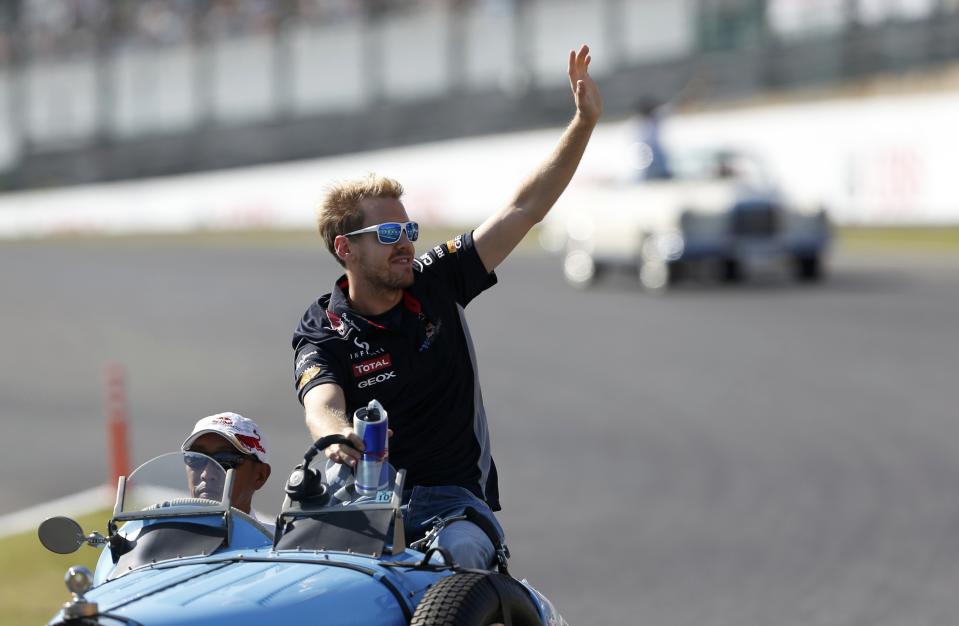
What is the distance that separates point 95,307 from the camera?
2272 centimetres

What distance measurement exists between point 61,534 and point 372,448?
99 centimetres

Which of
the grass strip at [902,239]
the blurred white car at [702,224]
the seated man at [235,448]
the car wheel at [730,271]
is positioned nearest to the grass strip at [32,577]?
the seated man at [235,448]

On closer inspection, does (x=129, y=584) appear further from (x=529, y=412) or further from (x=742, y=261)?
(x=742, y=261)

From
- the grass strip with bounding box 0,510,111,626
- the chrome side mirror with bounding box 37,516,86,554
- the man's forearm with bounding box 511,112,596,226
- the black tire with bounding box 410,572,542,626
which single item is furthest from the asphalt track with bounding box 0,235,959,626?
the chrome side mirror with bounding box 37,516,86,554

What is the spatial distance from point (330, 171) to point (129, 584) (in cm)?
2772

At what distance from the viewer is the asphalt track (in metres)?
8.58

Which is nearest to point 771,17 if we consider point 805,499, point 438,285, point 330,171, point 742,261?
point 742,261

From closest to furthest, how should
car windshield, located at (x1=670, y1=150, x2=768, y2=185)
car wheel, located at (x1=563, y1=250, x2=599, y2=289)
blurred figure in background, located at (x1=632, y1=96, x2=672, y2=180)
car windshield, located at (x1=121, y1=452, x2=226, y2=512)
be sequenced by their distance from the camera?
car windshield, located at (x1=121, y1=452, x2=226, y2=512), car windshield, located at (x1=670, y1=150, x2=768, y2=185), blurred figure in background, located at (x1=632, y1=96, x2=672, y2=180), car wheel, located at (x1=563, y1=250, x2=599, y2=289)

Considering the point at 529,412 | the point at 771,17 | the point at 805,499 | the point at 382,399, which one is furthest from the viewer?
the point at 771,17

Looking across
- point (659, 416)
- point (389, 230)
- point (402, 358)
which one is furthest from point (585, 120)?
point (659, 416)

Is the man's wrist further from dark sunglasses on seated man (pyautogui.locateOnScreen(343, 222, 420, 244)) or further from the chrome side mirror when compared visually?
the chrome side mirror

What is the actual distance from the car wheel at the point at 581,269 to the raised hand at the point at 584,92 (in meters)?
15.2

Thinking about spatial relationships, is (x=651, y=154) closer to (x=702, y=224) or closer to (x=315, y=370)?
(x=702, y=224)

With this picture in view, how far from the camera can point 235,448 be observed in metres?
4.97
